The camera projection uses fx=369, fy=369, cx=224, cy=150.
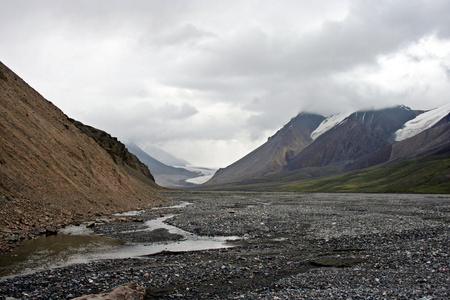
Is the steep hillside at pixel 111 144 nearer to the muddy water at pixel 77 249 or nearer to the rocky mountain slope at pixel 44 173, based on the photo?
the rocky mountain slope at pixel 44 173

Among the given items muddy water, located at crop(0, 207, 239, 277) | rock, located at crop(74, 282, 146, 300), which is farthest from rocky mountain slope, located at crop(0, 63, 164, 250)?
rock, located at crop(74, 282, 146, 300)

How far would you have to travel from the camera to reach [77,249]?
2606 cm

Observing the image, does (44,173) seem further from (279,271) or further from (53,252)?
(279,271)

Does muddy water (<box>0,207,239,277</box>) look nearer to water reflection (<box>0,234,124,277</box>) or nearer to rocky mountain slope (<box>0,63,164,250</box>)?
water reflection (<box>0,234,124,277</box>)

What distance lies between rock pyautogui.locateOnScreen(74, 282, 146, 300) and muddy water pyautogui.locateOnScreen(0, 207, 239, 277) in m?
7.25

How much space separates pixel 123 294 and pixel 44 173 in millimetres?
36752

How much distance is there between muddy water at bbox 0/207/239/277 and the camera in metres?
21.1

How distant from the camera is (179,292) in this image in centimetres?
1661

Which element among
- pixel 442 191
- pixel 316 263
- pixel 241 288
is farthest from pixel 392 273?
pixel 442 191

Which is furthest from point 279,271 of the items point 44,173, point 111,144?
point 111,144

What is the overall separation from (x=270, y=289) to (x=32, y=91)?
66.8m

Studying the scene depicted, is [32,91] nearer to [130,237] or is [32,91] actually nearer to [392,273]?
[130,237]

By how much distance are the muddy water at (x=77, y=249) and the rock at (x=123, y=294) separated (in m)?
7.25

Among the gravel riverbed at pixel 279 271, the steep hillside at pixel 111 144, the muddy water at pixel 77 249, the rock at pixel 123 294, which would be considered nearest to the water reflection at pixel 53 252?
the muddy water at pixel 77 249
